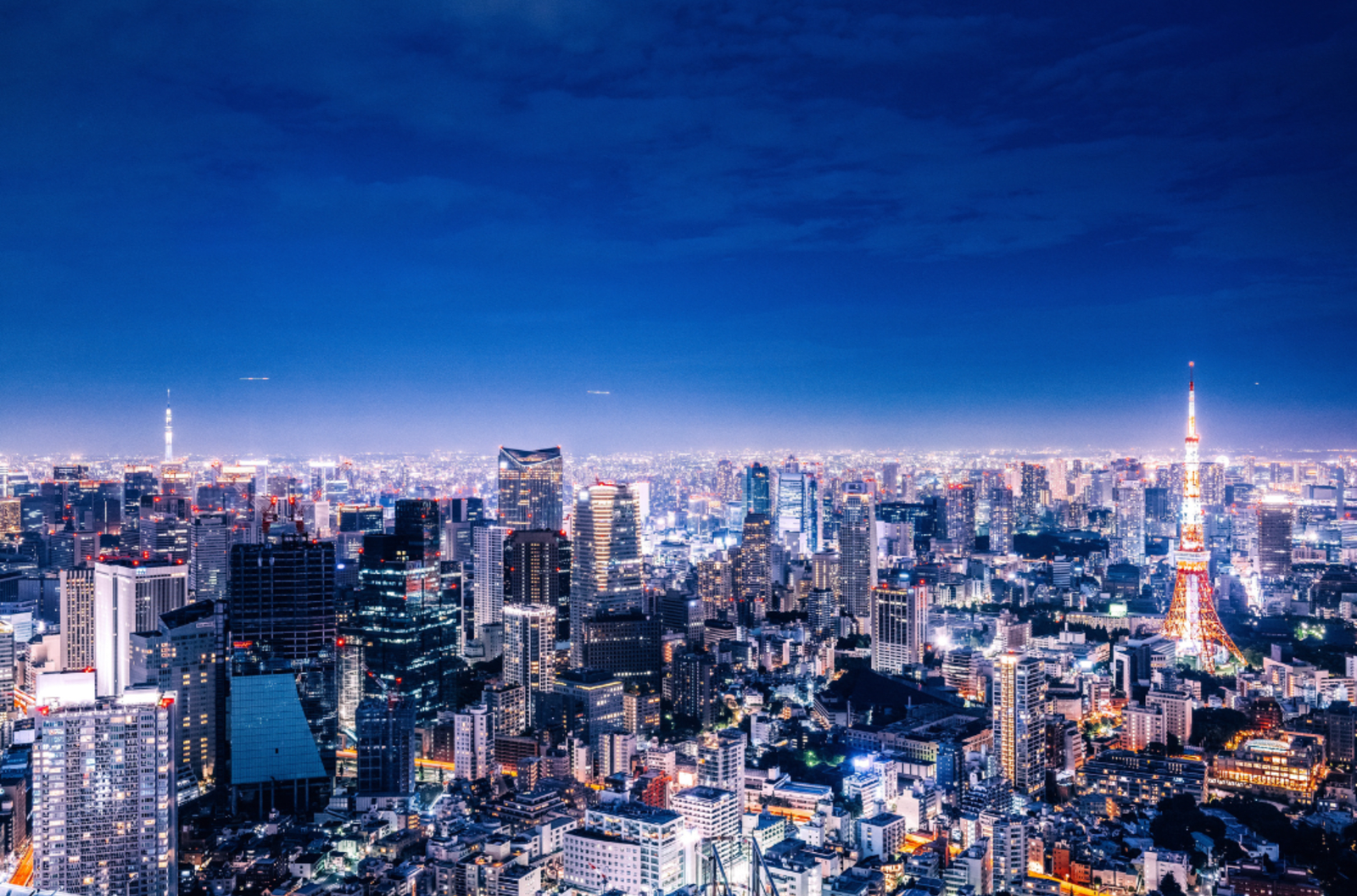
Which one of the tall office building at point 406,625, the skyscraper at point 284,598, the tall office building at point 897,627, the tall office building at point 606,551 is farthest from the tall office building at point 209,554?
the tall office building at point 897,627

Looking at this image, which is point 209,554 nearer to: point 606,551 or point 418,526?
point 418,526

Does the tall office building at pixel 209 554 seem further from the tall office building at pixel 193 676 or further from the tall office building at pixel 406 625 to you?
the tall office building at pixel 193 676

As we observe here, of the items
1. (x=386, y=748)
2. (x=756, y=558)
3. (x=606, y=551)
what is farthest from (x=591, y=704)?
(x=756, y=558)

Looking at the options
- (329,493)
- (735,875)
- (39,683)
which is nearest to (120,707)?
(39,683)

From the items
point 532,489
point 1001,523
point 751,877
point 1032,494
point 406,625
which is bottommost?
point 751,877

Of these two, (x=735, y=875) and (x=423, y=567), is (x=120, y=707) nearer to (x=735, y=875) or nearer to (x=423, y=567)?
(x=735, y=875)
